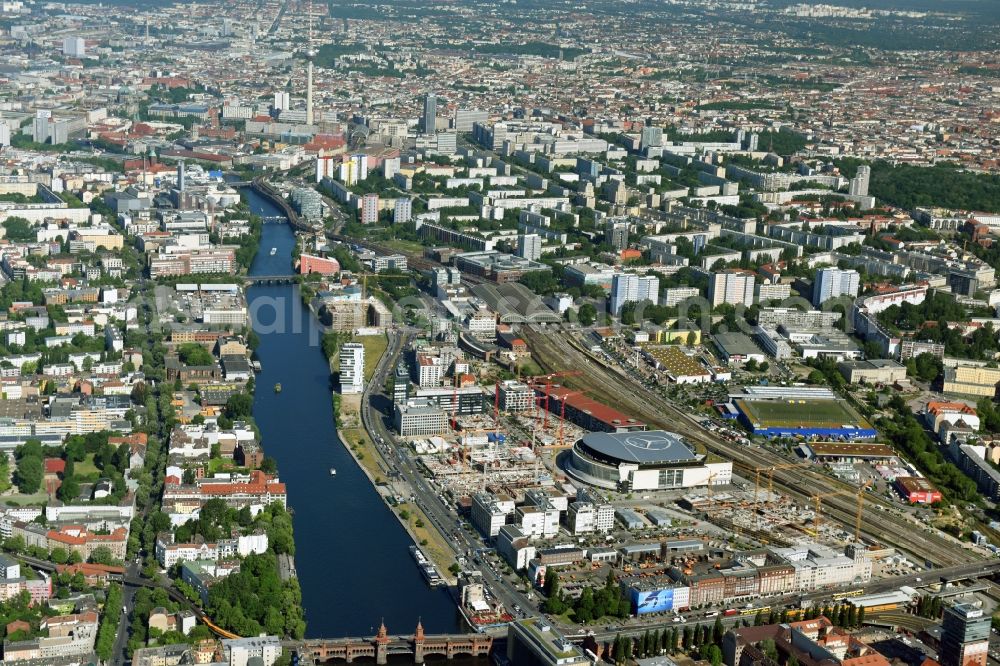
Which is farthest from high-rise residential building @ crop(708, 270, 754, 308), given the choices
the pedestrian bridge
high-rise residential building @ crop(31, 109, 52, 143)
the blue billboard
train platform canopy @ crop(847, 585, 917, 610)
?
high-rise residential building @ crop(31, 109, 52, 143)

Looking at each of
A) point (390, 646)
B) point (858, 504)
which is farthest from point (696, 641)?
point (858, 504)

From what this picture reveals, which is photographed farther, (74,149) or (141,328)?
(74,149)

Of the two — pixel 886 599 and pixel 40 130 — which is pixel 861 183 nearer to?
pixel 40 130

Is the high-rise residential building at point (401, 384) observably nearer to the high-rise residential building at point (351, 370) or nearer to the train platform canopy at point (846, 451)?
the high-rise residential building at point (351, 370)

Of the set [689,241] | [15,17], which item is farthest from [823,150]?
[15,17]

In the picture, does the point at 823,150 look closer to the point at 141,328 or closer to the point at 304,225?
the point at 304,225

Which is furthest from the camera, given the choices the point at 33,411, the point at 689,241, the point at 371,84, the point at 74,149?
the point at 371,84

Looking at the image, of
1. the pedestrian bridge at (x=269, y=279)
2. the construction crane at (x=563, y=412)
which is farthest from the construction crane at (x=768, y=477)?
the pedestrian bridge at (x=269, y=279)
